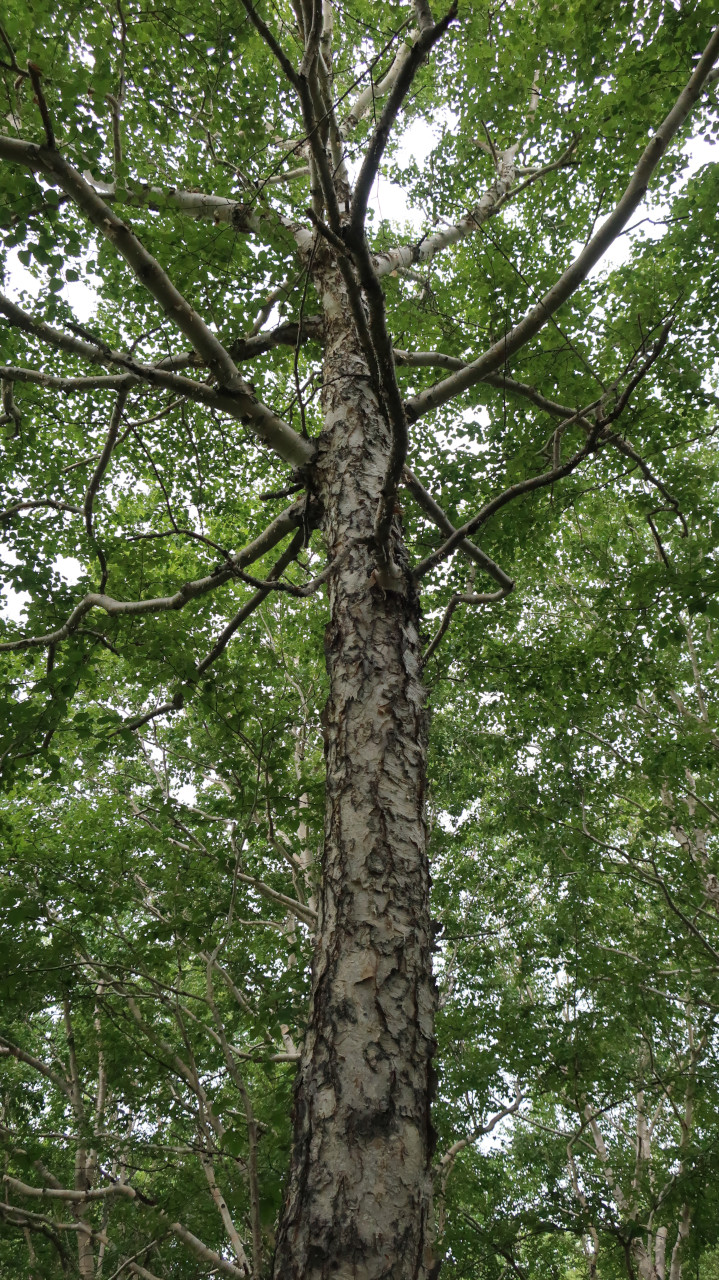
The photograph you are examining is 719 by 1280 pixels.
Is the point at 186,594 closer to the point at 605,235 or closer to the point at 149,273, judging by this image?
the point at 149,273

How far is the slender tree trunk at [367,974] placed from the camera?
1.23 meters

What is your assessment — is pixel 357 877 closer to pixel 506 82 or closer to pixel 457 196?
pixel 506 82

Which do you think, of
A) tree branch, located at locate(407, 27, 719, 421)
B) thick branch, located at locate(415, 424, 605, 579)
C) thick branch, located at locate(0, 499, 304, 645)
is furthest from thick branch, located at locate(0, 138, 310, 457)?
Answer: thick branch, located at locate(415, 424, 605, 579)

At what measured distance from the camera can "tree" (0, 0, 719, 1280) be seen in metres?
1.52

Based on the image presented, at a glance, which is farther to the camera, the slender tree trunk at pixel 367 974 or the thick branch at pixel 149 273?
the thick branch at pixel 149 273

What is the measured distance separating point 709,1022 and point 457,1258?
8.86 ft

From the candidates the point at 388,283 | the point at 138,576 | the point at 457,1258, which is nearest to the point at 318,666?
the point at 138,576

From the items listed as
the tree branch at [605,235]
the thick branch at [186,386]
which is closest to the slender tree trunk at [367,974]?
the thick branch at [186,386]

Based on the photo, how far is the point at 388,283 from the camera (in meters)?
4.83

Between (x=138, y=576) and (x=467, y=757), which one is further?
(x=467, y=757)

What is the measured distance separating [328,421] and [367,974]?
95.8 inches

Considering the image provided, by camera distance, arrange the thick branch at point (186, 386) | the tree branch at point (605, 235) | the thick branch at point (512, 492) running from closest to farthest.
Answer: the thick branch at point (512, 492) < the tree branch at point (605, 235) < the thick branch at point (186, 386)

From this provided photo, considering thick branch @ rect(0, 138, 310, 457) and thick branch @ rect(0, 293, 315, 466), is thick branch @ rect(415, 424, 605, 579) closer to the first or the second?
thick branch @ rect(0, 293, 315, 466)

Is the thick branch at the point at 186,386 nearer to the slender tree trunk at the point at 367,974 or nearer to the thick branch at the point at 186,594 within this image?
the thick branch at the point at 186,594
